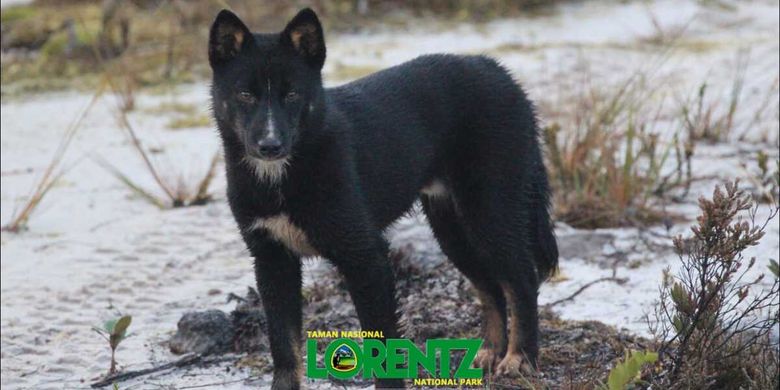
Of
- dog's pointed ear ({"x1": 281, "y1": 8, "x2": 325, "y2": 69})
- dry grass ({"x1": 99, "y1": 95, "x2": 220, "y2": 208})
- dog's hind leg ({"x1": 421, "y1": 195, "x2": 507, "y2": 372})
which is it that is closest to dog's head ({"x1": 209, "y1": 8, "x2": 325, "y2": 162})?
dog's pointed ear ({"x1": 281, "y1": 8, "x2": 325, "y2": 69})

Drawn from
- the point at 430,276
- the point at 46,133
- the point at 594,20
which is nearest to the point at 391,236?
the point at 430,276

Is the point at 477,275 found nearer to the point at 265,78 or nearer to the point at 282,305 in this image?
the point at 282,305

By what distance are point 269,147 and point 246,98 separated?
29 centimetres

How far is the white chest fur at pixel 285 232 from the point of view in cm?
421

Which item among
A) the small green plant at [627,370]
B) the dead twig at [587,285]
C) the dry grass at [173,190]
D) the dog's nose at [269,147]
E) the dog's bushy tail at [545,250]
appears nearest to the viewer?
the small green plant at [627,370]

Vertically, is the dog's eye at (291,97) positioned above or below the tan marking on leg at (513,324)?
above

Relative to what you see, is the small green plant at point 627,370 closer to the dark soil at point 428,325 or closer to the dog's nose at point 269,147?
the dark soil at point 428,325

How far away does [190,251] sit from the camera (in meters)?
6.79

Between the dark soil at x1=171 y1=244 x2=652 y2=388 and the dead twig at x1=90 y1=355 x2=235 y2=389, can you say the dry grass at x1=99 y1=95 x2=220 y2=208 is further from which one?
the dead twig at x1=90 y1=355 x2=235 y2=389

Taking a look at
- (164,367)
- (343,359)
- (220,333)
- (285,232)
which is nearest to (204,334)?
(220,333)

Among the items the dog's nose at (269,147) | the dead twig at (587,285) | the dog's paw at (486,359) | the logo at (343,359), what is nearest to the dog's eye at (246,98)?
the dog's nose at (269,147)

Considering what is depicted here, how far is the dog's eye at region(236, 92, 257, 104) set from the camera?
13.4ft

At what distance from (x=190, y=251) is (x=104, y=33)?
399 cm

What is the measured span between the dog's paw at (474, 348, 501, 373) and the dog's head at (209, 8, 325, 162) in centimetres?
149
